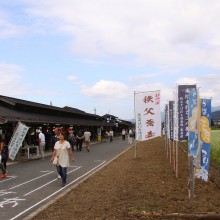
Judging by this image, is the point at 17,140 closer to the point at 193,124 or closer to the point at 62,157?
the point at 62,157

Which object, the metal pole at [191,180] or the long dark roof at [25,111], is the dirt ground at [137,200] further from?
the long dark roof at [25,111]

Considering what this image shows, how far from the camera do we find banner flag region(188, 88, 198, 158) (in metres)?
8.51

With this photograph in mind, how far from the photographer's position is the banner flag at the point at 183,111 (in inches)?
406

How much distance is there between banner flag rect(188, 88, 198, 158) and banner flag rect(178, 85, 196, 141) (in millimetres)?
1602

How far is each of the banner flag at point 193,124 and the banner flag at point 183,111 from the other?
1602mm

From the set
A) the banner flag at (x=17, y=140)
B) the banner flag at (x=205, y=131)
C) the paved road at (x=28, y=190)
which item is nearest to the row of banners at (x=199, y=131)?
the banner flag at (x=205, y=131)

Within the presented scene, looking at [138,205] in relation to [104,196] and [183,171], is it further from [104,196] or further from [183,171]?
[183,171]

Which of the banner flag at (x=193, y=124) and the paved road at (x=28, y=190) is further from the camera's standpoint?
the banner flag at (x=193, y=124)

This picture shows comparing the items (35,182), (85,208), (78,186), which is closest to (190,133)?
(85,208)

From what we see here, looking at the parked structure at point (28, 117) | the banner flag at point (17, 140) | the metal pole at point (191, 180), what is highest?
the parked structure at point (28, 117)

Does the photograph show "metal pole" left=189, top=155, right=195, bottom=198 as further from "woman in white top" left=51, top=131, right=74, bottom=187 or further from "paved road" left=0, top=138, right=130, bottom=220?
"woman in white top" left=51, top=131, right=74, bottom=187

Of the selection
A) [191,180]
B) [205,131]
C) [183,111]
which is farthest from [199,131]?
[183,111]

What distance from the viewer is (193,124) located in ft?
28.0

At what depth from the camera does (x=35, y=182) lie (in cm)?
1173
